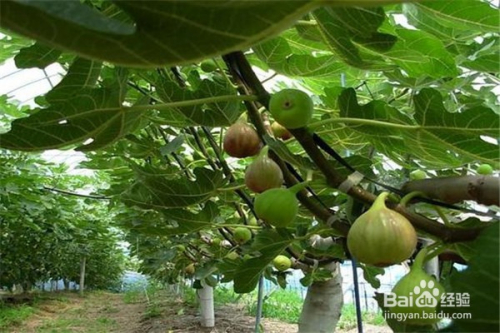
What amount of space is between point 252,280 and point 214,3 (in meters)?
0.72

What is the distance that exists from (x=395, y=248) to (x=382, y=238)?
0.6 inches

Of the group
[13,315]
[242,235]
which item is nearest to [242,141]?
[242,235]

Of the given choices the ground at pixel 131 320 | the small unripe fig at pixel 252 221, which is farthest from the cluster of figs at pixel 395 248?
the ground at pixel 131 320

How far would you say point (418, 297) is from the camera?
496mm

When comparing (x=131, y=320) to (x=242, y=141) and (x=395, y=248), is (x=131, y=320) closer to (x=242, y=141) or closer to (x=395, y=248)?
(x=242, y=141)

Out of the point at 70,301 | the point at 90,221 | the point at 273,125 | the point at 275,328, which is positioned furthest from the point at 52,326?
the point at 273,125

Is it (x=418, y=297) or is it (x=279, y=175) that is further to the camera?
(x=279, y=175)

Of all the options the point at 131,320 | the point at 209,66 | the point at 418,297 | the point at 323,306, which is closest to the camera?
the point at 418,297

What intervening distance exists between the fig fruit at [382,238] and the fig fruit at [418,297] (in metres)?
0.02

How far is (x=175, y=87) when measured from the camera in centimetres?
83

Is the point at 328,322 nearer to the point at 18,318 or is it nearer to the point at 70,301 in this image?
the point at 18,318

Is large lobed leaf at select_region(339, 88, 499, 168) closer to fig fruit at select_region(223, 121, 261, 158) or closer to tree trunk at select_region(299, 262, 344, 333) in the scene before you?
fig fruit at select_region(223, 121, 261, 158)

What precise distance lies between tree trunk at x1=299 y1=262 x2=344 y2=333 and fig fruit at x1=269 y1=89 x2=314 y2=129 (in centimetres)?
101

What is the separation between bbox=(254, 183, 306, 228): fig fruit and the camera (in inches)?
24.2
